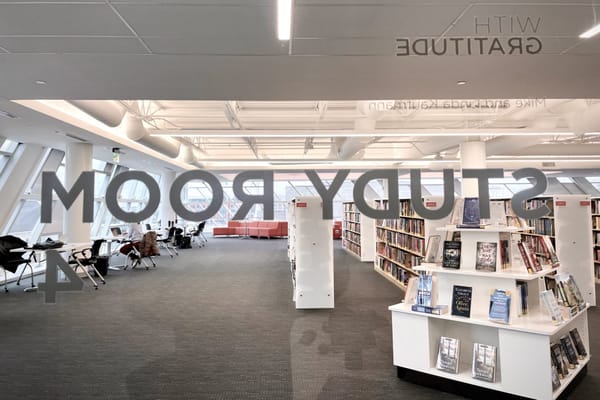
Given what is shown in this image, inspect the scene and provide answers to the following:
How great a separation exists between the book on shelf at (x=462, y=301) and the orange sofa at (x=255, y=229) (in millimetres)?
14050

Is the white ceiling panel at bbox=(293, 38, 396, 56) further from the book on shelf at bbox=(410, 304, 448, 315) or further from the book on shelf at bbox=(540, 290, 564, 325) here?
the book on shelf at bbox=(540, 290, 564, 325)

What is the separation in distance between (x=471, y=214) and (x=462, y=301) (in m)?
0.77

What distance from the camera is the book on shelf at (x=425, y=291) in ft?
9.98

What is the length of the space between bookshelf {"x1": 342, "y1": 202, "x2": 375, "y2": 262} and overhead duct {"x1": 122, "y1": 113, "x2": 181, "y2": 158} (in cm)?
475

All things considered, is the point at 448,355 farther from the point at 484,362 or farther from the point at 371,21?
the point at 371,21

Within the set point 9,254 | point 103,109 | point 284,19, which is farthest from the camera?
point 9,254

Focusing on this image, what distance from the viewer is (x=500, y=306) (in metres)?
2.75

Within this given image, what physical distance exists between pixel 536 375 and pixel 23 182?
9.79 meters

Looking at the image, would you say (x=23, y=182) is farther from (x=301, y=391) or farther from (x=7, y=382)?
(x=301, y=391)

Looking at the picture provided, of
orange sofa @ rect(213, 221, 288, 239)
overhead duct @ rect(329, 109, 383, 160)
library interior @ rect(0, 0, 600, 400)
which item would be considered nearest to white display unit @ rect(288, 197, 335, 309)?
library interior @ rect(0, 0, 600, 400)

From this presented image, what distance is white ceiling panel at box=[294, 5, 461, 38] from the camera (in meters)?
2.51

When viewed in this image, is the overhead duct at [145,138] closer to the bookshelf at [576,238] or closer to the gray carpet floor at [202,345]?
the gray carpet floor at [202,345]

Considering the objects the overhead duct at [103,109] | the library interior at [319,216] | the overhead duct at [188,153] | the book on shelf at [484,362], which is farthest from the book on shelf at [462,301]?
the overhead duct at [188,153]

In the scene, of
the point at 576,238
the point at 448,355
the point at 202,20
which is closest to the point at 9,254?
the point at 202,20
